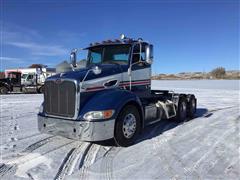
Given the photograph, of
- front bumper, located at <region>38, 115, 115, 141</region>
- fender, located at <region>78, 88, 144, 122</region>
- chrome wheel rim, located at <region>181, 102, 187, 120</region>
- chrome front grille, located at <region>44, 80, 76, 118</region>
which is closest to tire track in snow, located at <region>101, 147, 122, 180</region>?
front bumper, located at <region>38, 115, 115, 141</region>

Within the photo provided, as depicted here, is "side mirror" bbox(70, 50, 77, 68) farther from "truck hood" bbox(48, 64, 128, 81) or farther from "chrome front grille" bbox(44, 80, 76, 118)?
"chrome front grille" bbox(44, 80, 76, 118)

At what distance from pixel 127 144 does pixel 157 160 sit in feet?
3.60

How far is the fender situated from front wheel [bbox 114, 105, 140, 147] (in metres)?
0.21

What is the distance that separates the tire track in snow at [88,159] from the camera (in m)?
4.18

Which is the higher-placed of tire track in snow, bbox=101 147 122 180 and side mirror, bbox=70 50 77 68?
side mirror, bbox=70 50 77 68

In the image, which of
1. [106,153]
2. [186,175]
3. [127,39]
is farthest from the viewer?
[127,39]

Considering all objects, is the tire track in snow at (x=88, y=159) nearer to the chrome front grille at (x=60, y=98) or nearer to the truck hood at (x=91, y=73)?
the chrome front grille at (x=60, y=98)

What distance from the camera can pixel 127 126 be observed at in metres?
5.80

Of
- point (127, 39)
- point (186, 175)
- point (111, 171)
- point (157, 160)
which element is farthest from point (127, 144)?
point (127, 39)

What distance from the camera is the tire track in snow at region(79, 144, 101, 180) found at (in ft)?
13.7

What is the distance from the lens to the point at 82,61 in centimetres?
761

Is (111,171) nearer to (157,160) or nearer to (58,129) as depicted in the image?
(157,160)

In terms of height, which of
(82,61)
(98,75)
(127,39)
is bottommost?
(98,75)

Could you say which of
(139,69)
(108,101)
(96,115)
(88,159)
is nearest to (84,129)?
(96,115)
